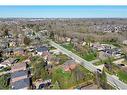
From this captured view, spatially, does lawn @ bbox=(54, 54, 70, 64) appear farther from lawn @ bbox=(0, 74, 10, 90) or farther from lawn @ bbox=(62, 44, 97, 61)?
lawn @ bbox=(0, 74, 10, 90)

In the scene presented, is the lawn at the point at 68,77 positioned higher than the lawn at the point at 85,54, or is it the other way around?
the lawn at the point at 85,54

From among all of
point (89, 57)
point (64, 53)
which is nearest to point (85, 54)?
point (89, 57)

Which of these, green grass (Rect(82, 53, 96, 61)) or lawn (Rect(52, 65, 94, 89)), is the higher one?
green grass (Rect(82, 53, 96, 61))

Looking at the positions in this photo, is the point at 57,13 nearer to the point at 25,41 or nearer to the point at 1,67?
the point at 25,41

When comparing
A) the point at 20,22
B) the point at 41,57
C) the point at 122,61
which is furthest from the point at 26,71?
the point at 122,61

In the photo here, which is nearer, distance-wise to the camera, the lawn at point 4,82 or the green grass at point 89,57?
the lawn at point 4,82

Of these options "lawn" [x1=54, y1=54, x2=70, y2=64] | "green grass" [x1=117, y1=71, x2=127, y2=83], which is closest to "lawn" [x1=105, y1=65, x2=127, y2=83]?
"green grass" [x1=117, y1=71, x2=127, y2=83]

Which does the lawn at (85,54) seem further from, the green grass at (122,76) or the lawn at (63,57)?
the green grass at (122,76)

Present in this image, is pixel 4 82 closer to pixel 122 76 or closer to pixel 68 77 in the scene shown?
pixel 68 77

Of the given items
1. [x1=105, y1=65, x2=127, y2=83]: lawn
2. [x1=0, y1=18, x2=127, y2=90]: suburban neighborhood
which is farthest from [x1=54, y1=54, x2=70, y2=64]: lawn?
[x1=105, y1=65, x2=127, y2=83]: lawn

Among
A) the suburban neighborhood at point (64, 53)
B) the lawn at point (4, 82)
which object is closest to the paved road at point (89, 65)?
the suburban neighborhood at point (64, 53)

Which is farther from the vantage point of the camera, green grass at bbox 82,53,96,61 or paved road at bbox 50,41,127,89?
green grass at bbox 82,53,96,61
